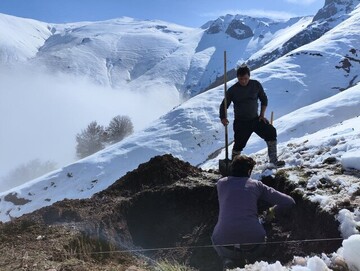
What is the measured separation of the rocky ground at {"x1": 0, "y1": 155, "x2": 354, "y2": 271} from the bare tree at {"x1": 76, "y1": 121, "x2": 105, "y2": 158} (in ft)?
264

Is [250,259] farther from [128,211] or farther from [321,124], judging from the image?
[321,124]

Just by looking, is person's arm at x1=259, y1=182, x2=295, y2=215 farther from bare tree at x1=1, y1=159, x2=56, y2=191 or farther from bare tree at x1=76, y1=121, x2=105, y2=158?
bare tree at x1=1, y1=159, x2=56, y2=191

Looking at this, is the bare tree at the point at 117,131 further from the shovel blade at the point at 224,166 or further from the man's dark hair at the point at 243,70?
the man's dark hair at the point at 243,70

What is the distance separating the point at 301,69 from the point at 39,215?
58.8 meters

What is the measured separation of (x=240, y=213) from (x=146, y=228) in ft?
13.4

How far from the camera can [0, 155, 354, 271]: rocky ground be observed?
21.7 feet

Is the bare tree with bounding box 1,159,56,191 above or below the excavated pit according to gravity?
below

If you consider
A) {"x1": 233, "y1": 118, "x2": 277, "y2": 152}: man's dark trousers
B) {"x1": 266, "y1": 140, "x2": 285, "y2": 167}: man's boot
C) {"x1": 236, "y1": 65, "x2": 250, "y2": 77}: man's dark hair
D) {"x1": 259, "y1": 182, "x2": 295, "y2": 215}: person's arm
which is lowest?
{"x1": 259, "y1": 182, "x2": 295, "y2": 215}: person's arm

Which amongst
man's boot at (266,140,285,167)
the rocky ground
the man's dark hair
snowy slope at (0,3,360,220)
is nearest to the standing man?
man's boot at (266,140,285,167)

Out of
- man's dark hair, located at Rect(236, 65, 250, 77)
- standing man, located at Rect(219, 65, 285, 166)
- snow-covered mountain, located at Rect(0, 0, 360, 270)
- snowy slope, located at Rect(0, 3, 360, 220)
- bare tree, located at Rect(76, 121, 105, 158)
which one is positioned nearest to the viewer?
man's dark hair, located at Rect(236, 65, 250, 77)

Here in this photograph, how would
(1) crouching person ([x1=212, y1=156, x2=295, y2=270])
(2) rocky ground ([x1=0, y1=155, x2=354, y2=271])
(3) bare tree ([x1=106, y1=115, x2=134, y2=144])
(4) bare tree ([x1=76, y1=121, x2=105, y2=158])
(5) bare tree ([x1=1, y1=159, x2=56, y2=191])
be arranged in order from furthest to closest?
(3) bare tree ([x1=106, y1=115, x2=134, y2=144]), (5) bare tree ([x1=1, y1=159, x2=56, y2=191]), (4) bare tree ([x1=76, y1=121, x2=105, y2=158]), (2) rocky ground ([x1=0, y1=155, x2=354, y2=271]), (1) crouching person ([x1=212, y1=156, x2=295, y2=270])

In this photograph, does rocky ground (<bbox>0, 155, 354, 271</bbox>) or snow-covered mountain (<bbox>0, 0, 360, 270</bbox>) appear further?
snow-covered mountain (<bbox>0, 0, 360, 270</bbox>)

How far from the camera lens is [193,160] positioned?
4306 centimetres

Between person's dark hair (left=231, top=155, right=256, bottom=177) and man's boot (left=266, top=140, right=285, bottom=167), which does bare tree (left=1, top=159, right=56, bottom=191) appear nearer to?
man's boot (left=266, top=140, right=285, bottom=167)
